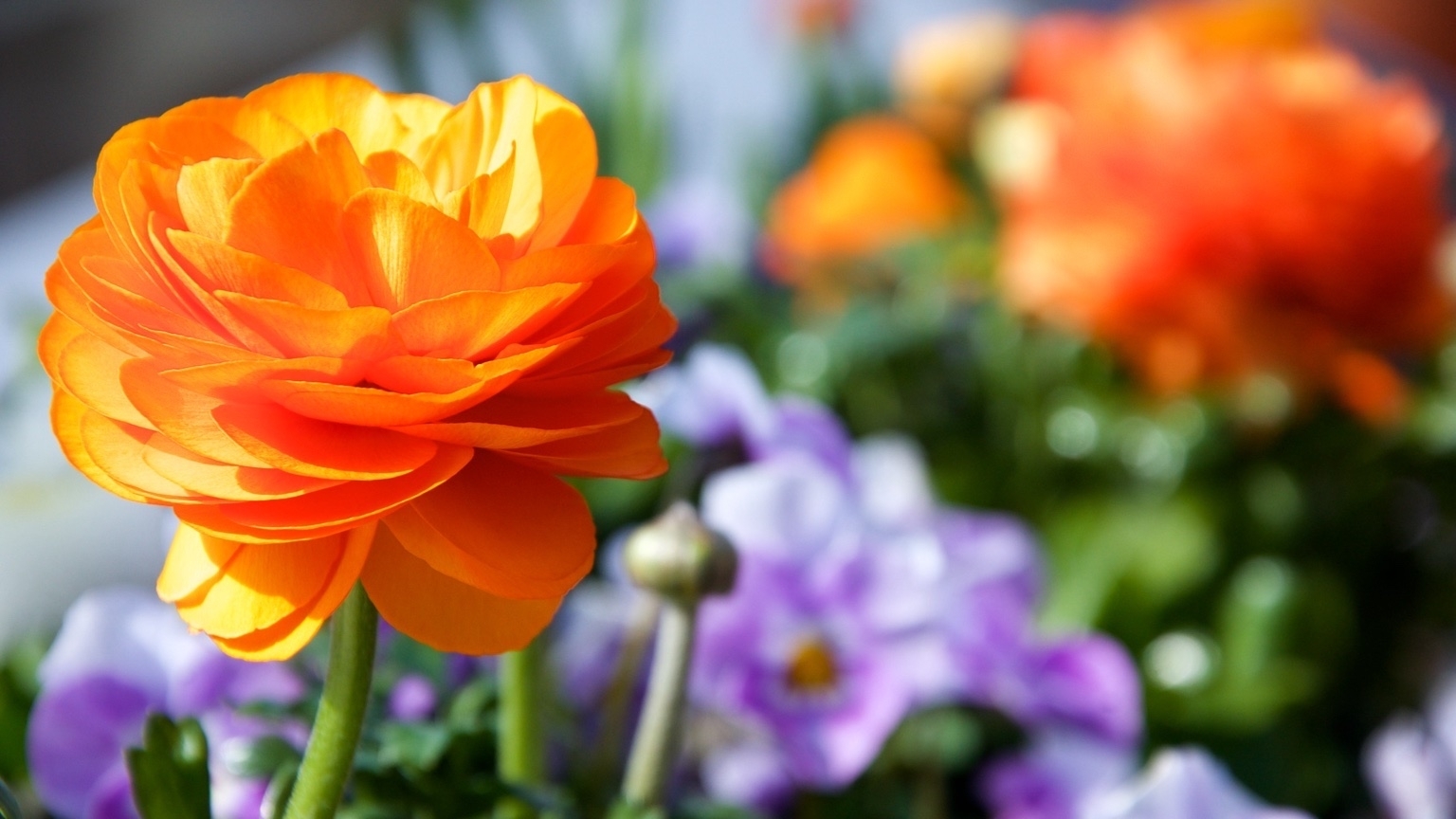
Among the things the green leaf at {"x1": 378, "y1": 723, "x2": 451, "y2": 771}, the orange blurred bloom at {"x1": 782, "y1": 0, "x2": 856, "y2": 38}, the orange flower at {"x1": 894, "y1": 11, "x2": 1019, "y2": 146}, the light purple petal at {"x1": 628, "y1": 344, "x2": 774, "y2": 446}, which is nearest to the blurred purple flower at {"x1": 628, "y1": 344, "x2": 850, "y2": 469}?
the light purple petal at {"x1": 628, "y1": 344, "x2": 774, "y2": 446}

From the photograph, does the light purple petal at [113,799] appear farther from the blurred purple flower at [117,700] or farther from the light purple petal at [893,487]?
the light purple petal at [893,487]

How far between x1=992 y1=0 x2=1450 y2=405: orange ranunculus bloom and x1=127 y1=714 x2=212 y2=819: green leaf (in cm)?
37

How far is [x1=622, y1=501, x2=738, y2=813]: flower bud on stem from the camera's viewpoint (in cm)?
21

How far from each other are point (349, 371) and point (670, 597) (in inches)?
3.4

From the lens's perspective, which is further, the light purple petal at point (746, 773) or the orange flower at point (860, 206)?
the orange flower at point (860, 206)

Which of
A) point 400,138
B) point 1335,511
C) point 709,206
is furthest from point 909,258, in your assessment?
point 400,138

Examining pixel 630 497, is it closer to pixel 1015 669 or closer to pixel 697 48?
pixel 1015 669

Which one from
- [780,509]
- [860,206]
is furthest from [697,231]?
[780,509]

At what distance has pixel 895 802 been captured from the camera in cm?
Answer: 33

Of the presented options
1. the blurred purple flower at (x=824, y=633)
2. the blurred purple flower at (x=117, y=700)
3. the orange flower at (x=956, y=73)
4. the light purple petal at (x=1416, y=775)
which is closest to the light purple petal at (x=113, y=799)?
the blurred purple flower at (x=117, y=700)

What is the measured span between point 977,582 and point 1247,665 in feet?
0.40

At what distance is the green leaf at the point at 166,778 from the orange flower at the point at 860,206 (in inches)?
17.8

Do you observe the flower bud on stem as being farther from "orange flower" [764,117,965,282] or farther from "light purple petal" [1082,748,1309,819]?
"orange flower" [764,117,965,282]

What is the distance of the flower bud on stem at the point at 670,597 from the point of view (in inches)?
8.2
